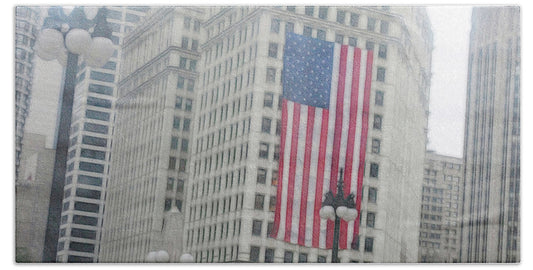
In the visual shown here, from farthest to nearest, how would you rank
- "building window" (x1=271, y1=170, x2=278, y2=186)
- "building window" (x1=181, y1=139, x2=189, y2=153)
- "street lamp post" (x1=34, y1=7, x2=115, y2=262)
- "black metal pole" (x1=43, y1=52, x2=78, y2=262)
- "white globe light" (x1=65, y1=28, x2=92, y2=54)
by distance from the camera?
"building window" (x1=181, y1=139, x2=189, y2=153) → "building window" (x1=271, y1=170, x2=278, y2=186) → "black metal pole" (x1=43, y1=52, x2=78, y2=262) → "street lamp post" (x1=34, y1=7, x2=115, y2=262) → "white globe light" (x1=65, y1=28, x2=92, y2=54)

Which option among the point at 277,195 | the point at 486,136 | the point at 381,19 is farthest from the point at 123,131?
the point at 486,136

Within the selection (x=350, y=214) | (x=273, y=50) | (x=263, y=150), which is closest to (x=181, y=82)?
(x=273, y=50)

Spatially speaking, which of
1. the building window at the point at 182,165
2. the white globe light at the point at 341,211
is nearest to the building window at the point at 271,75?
the building window at the point at 182,165

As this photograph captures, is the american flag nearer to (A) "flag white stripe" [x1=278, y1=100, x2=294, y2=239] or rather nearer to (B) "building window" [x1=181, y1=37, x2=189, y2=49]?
(A) "flag white stripe" [x1=278, y1=100, x2=294, y2=239]

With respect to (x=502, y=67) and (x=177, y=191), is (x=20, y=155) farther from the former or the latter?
(x=502, y=67)

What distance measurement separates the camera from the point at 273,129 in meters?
13.3

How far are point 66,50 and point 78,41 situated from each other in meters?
0.46

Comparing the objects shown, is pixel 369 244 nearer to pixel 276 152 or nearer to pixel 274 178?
pixel 274 178

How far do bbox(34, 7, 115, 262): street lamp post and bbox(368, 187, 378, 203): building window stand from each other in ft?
13.9

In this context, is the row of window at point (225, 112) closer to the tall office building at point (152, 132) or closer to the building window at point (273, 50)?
the tall office building at point (152, 132)

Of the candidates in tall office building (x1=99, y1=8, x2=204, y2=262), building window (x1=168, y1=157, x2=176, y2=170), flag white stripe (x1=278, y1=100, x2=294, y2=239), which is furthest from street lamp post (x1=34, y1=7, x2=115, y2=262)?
flag white stripe (x1=278, y1=100, x2=294, y2=239)

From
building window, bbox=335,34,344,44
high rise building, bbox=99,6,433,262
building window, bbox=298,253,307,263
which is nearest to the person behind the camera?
building window, bbox=298,253,307,263

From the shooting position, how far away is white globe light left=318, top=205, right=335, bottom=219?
41.6 feet

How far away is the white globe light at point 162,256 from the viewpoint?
12.8 m
